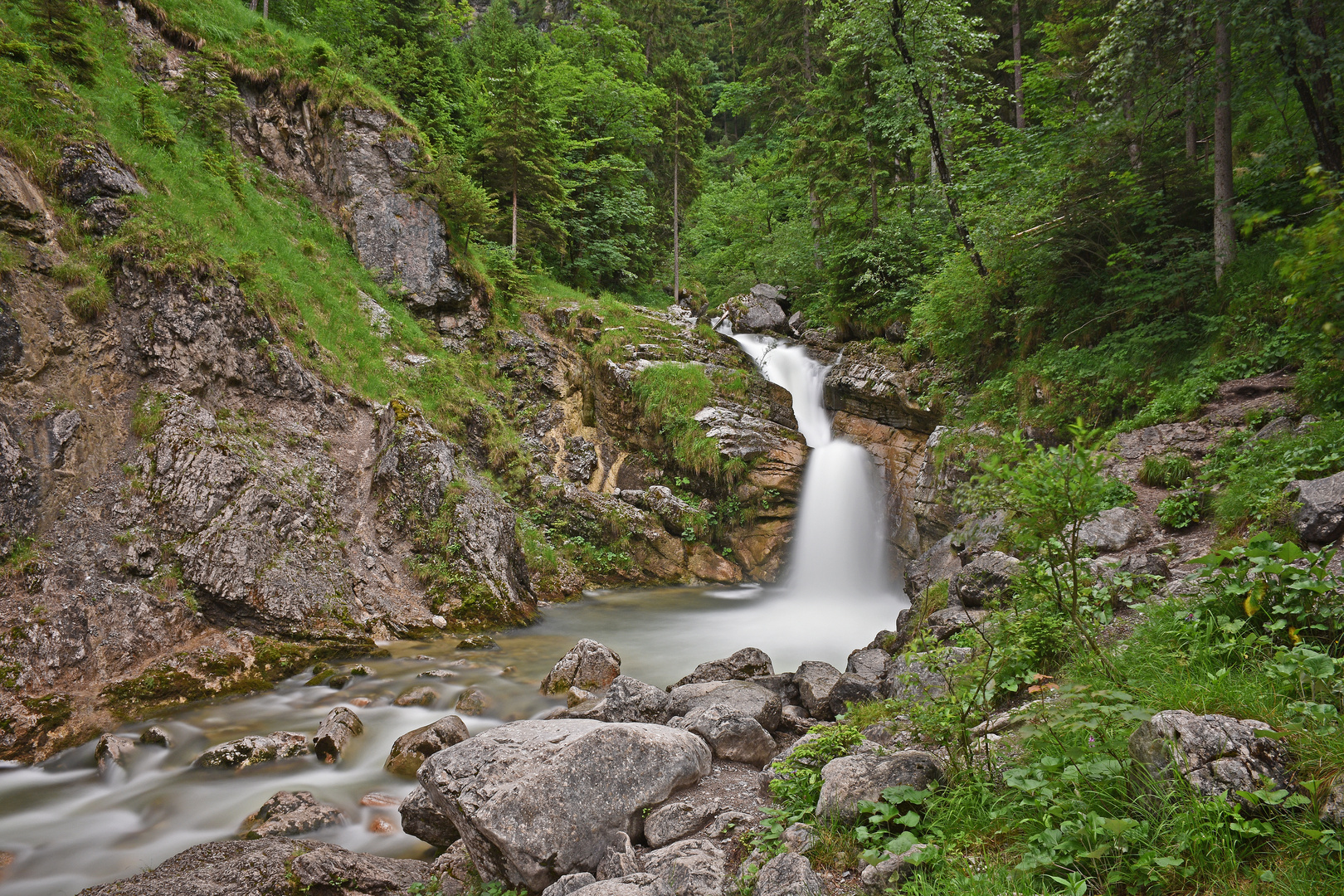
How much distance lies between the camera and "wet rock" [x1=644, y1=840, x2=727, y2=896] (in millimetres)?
3219

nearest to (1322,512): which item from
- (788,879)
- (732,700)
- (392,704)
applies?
(788,879)

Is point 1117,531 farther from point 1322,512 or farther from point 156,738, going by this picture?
point 156,738

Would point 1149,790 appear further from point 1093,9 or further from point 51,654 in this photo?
point 1093,9

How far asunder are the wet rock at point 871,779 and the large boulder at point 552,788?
1.41m

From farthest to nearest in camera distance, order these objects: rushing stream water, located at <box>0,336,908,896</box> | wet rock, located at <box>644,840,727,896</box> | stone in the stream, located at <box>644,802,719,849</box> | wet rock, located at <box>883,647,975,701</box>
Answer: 1. rushing stream water, located at <box>0,336,908,896</box>
2. stone in the stream, located at <box>644,802,719,849</box>
3. wet rock, located at <box>883,647,975,701</box>
4. wet rock, located at <box>644,840,727,896</box>

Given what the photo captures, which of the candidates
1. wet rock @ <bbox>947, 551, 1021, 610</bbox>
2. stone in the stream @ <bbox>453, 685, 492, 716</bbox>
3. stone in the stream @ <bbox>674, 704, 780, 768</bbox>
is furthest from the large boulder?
wet rock @ <bbox>947, 551, 1021, 610</bbox>

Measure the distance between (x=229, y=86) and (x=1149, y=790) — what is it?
1894 cm

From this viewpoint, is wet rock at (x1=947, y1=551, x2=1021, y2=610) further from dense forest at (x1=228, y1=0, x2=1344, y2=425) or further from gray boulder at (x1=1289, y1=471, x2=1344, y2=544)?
dense forest at (x1=228, y1=0, x2=1344, y2=425)

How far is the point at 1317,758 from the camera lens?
226 centimetres

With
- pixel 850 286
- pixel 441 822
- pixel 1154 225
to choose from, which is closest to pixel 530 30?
pixel 850 286

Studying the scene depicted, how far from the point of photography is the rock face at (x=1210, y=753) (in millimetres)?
2305

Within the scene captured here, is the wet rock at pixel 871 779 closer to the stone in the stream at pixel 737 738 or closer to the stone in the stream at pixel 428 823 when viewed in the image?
the stone in the stream at pixel 737 738

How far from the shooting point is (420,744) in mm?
6195

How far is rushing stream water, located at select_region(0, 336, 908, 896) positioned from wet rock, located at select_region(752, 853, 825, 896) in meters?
3.39
